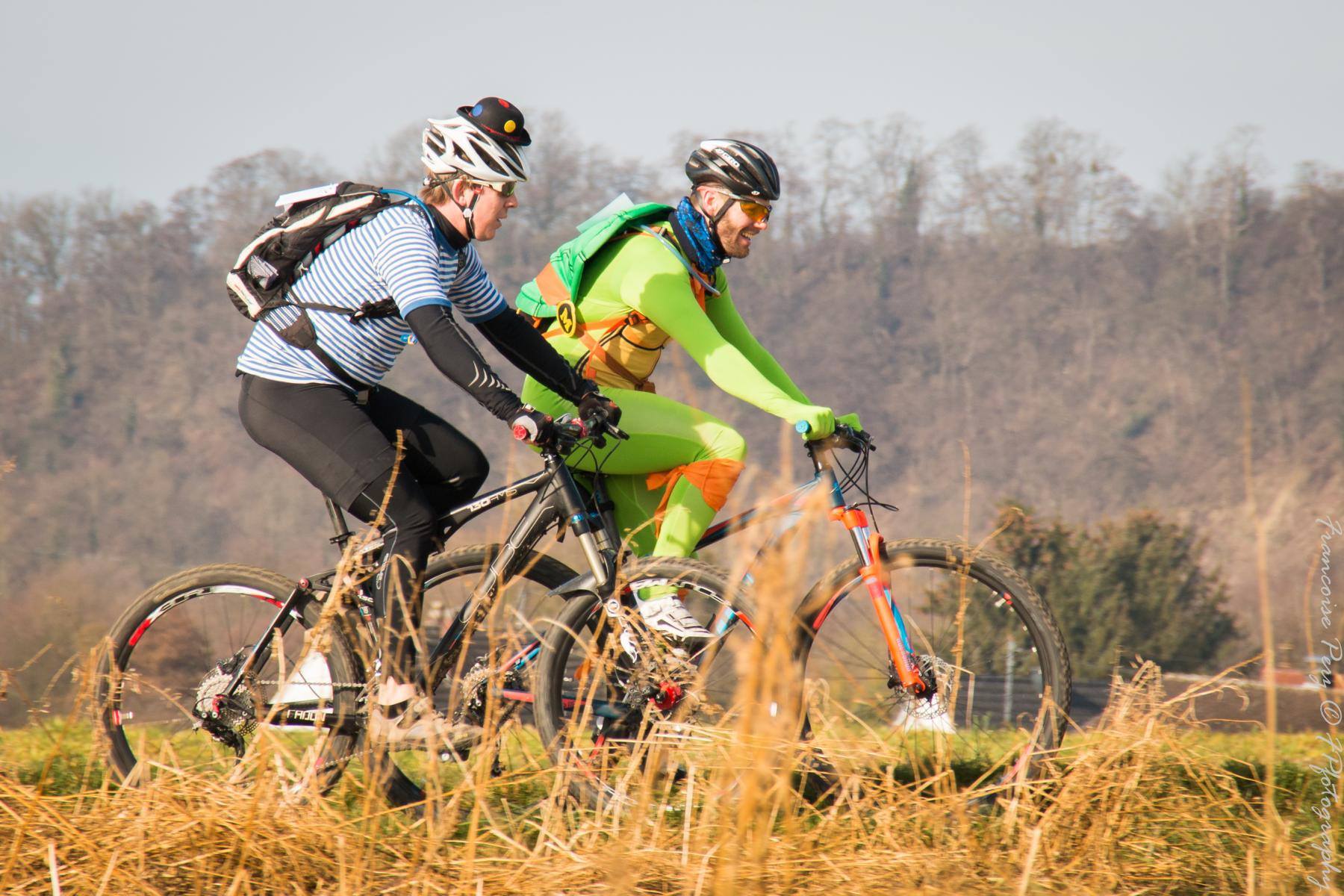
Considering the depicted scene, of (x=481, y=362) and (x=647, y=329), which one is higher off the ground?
(x=647, y=329)

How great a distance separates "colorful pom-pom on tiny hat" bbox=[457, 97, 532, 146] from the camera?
12.0ft

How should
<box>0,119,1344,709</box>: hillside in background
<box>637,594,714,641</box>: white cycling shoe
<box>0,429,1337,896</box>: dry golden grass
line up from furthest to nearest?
<box>0,119,1344,709</box>: hillside in background → <box>637,594,714,641</box>: white cycling shoe → <box>0,429,1337,896</box>: dry golden grass

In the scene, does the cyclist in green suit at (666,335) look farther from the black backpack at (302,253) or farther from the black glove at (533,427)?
the black backpack at (302,253)

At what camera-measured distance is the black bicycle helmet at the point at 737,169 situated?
392cm

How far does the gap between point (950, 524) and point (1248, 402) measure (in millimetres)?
53097

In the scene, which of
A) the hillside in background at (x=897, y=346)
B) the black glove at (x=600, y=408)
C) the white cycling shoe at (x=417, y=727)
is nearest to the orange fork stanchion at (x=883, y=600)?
the black glove at (x=600, y=408)

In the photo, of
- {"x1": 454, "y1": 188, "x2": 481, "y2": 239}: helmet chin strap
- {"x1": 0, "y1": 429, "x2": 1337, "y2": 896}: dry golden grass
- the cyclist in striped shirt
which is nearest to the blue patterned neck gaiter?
the cyclist in striped shirt

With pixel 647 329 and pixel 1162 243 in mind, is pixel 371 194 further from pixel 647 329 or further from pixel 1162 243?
pixel 1162 243

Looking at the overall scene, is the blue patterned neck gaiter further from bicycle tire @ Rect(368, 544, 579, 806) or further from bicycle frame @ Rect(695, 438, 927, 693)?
bicycle tire @ Rect(368, 544, 579, 806)

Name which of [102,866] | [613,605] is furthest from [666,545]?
[102,866]

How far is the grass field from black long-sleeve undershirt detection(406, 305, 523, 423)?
1.01 meters

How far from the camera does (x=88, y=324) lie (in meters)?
70.0

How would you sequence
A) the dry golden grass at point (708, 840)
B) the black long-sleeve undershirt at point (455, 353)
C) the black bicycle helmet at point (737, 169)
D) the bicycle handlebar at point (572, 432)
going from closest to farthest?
the dry golden grass at point (708, 840) < the black long-sleeve undershirt at point (455, 353) < the bicycle handlebar at point (572, 432) < the black bicycle helmet at point (737, 169)

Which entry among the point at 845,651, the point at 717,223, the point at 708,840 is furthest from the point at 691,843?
the point at 717,223
